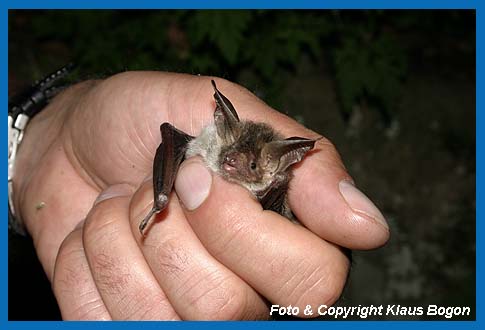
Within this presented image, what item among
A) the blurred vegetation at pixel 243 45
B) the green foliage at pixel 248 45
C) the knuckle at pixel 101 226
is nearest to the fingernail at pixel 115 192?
the knuckle at pixel 101 226

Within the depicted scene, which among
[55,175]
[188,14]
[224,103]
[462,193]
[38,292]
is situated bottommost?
[462,193]

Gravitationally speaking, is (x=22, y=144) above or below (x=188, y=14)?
below

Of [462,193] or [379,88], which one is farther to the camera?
[462,193]

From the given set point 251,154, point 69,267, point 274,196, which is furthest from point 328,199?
point 69,267

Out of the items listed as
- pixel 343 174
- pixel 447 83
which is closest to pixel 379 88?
pixel 447 83

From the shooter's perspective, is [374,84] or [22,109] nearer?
[22,109]

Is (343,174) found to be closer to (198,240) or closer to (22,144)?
(198,240)

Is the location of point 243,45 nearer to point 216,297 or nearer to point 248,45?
point 248,45
